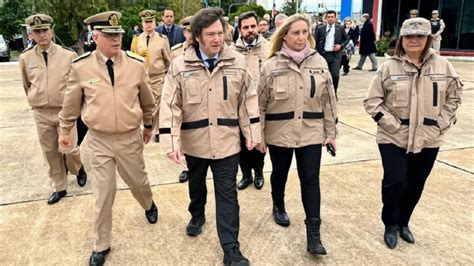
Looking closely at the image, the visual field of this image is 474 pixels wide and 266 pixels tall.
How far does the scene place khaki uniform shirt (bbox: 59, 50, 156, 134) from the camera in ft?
10.8

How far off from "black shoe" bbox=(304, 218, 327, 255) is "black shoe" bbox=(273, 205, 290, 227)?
1.57ft

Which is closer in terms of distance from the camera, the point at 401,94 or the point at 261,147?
the point at 401,94

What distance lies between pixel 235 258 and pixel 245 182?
1713 mm

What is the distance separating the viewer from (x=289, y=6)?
35.4m

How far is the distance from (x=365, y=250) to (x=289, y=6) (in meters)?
34.1

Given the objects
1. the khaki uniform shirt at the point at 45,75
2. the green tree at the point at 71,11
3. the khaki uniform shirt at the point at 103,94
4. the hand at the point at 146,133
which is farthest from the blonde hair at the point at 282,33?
the green tree at the point at 71,11

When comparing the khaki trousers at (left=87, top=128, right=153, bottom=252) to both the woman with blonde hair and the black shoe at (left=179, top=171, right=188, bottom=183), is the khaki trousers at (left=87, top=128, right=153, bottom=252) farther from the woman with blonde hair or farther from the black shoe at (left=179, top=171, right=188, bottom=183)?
the black shoe at (left=179, top=171, right=188, bottom=183)

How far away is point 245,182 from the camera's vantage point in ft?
15.8

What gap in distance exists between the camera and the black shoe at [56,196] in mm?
4465

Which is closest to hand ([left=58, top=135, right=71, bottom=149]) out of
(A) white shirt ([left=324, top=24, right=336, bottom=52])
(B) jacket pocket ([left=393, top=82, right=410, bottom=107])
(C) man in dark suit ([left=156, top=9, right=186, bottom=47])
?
(B) jacket pocket ([left=393, top=82, right=410, bottom=107])

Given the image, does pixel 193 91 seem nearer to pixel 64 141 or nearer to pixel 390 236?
pixel 64 141

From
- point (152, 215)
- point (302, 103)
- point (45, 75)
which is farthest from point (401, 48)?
point (45, 75)

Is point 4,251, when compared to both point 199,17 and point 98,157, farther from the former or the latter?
point 199,17

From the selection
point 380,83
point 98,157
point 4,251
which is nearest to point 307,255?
point 380,83
